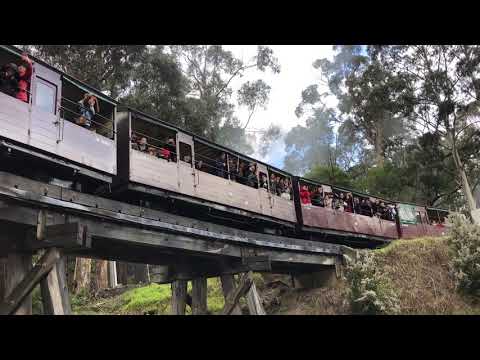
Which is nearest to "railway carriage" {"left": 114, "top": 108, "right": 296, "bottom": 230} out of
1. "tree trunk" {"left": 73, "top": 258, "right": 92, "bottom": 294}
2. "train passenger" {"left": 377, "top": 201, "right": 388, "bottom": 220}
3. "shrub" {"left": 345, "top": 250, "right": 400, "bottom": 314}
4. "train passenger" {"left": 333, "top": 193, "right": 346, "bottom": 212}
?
"shrub" {"left": 345, "top": 250, "right": 400, "bottom": 314}

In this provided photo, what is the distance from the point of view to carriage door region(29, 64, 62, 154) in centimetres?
799

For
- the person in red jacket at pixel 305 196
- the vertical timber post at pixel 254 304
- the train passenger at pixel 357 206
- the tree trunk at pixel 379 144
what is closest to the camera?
the vertical timber post at pixel 254 304

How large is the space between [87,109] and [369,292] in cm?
940

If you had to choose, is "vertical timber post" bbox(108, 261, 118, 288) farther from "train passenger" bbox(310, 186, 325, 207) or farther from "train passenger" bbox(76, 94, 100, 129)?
"train passenger" bbox(76, 94, 100, 129)

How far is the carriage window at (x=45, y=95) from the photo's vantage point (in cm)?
832

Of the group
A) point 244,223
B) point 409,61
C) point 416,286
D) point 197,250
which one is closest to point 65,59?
point 244,223

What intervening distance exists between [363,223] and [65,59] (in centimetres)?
1632

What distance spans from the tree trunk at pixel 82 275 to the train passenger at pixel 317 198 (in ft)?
40.2

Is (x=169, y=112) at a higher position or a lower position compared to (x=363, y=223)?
higher

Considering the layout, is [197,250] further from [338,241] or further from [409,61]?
[409,61]

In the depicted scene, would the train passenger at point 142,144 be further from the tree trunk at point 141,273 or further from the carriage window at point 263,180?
the tree trunk at point 141,273

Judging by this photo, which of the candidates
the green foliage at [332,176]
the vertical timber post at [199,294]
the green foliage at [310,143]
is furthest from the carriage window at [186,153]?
the green foliage at [310,143]

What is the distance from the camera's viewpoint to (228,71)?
36.7 meters

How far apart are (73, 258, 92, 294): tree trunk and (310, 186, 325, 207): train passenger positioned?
40.2ft
